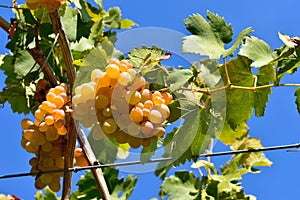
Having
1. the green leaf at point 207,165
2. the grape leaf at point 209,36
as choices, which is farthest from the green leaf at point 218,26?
the green leaf at point 207,165

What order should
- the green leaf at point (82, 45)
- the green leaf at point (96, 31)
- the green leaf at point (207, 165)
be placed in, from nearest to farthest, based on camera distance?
the green leaf at point (82, 45) → the green leaf at point (96, 31) → the green leaf at point (207, 165)

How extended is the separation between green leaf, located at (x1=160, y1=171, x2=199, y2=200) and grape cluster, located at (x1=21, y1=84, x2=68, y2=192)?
52 cm

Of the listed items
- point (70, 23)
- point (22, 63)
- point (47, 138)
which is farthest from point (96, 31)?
point (47, 138)

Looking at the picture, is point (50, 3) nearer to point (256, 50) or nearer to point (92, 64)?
point (92, 64)

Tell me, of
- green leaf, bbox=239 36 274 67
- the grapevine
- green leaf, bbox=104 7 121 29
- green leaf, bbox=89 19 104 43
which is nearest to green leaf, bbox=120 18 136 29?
green leaf, bbox=104 7 121 29

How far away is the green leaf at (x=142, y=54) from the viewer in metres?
1.24

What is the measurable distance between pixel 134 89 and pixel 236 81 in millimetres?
353

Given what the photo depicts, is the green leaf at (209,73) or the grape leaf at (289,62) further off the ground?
the green leaf at (209,73)

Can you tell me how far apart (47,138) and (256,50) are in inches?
20.3

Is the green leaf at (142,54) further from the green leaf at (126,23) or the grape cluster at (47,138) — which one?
the green leaf at (126,23)

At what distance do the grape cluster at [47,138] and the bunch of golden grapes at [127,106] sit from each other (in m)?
0.11

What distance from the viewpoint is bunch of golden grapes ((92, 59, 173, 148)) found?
1170mm

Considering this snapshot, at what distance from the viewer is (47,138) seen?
129cm

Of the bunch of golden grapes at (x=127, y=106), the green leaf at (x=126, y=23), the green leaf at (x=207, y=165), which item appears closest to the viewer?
the bunch of golden grapes at (x=127, y=106)
